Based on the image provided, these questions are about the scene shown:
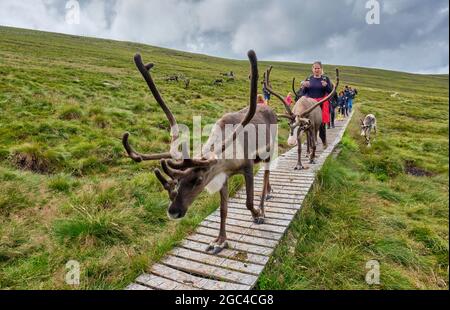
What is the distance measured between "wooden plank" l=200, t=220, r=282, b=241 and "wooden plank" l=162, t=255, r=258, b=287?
0.99 meters

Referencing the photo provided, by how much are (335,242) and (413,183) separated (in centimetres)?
459

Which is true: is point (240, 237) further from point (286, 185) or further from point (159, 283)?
point (286, 185)

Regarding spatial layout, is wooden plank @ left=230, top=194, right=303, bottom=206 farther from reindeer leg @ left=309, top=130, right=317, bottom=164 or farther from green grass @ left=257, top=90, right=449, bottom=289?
reindeer leg @ left=309, top=130, right=317, bottom=164

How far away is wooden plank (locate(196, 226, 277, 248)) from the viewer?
17.3ft

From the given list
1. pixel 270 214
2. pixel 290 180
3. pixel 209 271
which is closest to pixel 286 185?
pixel 290 180

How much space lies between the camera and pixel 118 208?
22.0 ft

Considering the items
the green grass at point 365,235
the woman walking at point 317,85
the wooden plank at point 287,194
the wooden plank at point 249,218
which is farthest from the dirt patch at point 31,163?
the woman walking at point 317,85

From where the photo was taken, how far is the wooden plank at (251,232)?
5411mm

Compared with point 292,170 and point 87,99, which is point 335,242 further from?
point 87,99

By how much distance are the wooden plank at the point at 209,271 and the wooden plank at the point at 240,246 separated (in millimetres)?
607

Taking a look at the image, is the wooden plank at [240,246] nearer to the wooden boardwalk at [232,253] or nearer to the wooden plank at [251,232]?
the wooden boardwalk at [232,253]

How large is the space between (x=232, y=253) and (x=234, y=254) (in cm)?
5
